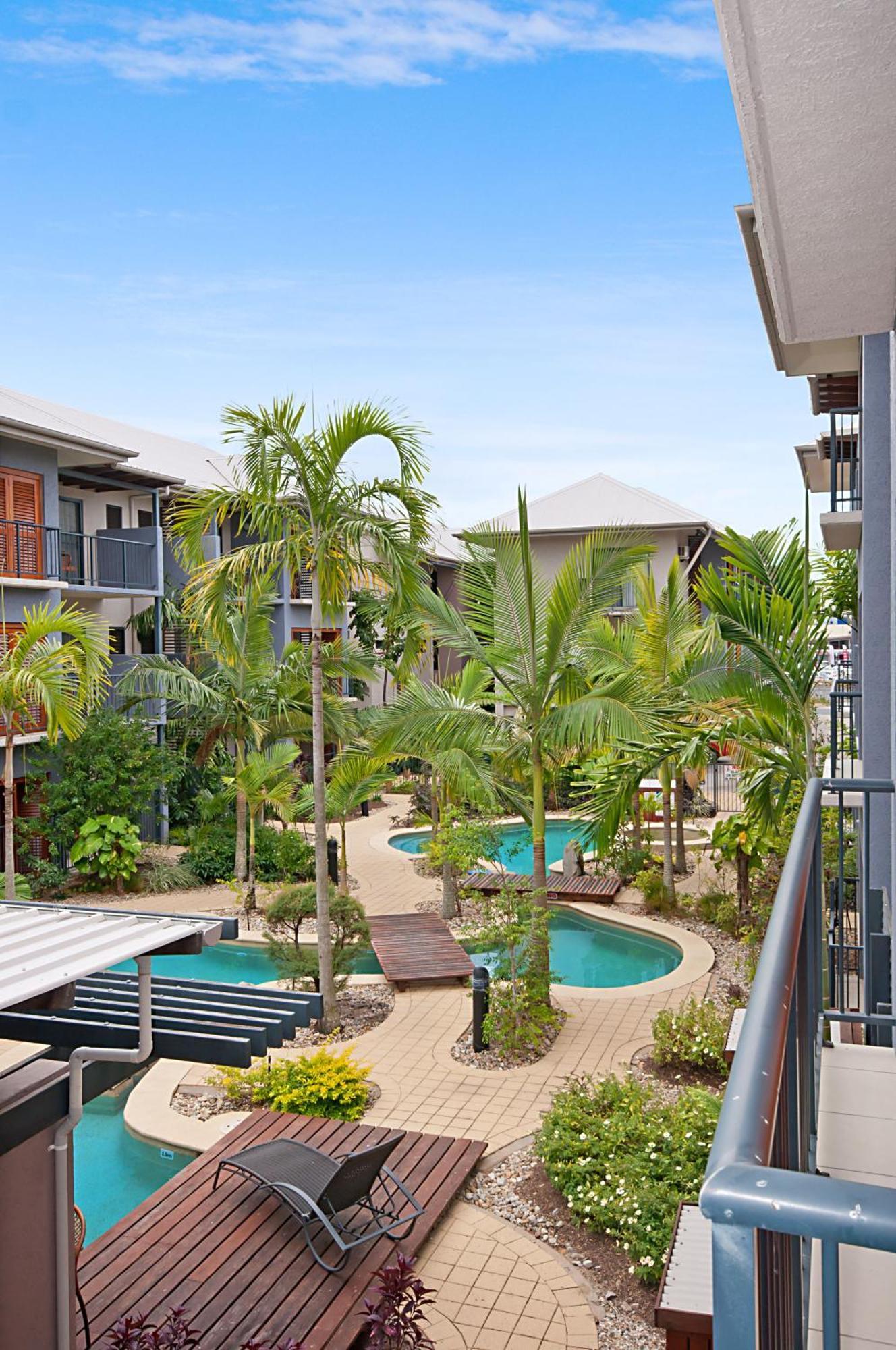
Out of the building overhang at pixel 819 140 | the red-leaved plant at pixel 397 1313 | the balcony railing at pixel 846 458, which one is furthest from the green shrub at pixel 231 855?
the building overhang at pixel 819 140

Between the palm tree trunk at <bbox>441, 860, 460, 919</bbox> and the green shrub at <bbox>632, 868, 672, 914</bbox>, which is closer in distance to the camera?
the palm tree trunk at <bbox>441, 860, 460, 919</bbox>

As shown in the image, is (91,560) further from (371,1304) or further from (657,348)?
(657,348)

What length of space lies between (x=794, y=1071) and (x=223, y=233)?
196 ft

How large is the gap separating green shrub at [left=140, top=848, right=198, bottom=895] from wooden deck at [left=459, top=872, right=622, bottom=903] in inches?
206

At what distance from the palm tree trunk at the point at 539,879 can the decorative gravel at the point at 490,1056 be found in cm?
66

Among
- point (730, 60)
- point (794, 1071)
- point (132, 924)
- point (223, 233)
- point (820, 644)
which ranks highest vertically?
point (223, 233)

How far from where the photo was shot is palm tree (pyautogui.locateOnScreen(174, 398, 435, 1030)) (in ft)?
39.1

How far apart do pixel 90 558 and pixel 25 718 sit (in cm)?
557

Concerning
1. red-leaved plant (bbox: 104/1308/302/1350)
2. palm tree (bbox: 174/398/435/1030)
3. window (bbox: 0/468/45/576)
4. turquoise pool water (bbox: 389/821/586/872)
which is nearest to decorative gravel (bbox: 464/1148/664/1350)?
red-leaved plant (bbox: 104/1308/302/1350)

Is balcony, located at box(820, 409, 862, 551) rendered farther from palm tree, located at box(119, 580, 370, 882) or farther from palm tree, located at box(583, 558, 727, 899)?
palm tree, located at box(119, 580, 370, 882)

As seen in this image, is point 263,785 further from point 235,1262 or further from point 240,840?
point 235,1262

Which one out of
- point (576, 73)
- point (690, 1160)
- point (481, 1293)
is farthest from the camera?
point (576, 73)

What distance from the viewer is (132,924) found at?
5.99 meters

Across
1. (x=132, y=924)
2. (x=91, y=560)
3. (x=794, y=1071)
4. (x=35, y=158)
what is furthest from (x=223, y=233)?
(x=794, y=1071)
